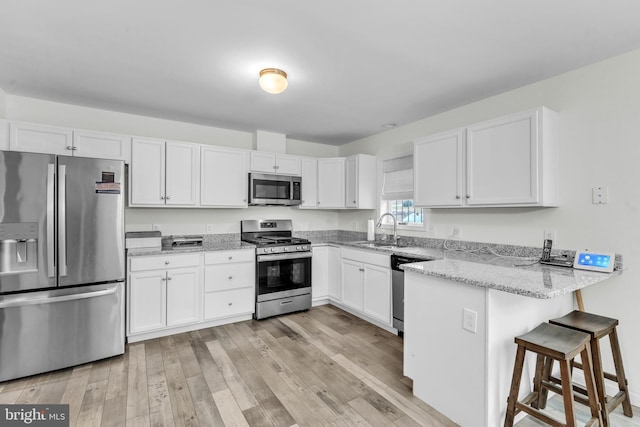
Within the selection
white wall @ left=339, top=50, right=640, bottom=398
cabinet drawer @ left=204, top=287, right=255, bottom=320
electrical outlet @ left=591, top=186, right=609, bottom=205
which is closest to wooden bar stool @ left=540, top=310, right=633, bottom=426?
white wall @ left=339, top=50, right=640, bottom=398

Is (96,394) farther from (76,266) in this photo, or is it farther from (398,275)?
(398,275)

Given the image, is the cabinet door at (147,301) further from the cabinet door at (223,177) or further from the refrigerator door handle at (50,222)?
the cabinet door at (223,177)

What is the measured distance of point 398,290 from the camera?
3.13 metres

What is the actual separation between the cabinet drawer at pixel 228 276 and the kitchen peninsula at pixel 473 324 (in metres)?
2.05

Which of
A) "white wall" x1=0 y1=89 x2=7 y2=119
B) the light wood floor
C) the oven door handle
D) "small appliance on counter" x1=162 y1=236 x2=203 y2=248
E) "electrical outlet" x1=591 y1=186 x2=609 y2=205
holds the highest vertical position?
"white wall" x1=0 y1=89 x2=7 y2=119

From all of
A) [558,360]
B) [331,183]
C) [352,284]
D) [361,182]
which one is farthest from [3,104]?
[558,360]

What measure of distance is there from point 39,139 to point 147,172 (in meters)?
0.89

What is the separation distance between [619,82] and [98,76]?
4.04 meters

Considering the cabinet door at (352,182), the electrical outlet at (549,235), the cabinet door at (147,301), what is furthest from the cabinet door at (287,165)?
the electrical outlet at (549,235)

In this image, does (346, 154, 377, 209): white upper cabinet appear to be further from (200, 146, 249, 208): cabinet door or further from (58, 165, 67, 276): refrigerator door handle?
(58, 165, 67, 276): refrigerator door handle

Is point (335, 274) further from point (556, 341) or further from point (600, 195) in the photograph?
point (600, 195)

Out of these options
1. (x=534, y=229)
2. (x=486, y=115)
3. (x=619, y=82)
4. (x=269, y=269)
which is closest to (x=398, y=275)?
(x=534, y=229)

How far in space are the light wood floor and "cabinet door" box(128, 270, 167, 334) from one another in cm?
19

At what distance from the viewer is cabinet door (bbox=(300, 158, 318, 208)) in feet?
14.3
